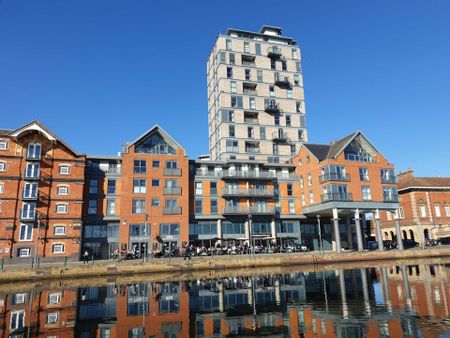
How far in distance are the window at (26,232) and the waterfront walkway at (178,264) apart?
14.8 feet

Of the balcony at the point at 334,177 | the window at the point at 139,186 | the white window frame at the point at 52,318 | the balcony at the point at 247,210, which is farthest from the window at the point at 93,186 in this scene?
the balcony at the point at 334,177

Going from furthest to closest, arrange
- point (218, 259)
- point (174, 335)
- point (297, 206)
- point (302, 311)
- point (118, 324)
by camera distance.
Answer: point (297, 206)
point (218, 259)
point (302, 311)
point (118, 324)
point (174, 335)

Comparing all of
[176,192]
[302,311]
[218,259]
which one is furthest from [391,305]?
[176,192]

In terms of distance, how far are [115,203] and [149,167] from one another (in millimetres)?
6820

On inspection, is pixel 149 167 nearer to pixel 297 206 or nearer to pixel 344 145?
pixel 297 206

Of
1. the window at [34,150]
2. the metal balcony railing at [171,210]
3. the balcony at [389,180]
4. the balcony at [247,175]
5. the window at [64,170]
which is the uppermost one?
the window at [34,150]

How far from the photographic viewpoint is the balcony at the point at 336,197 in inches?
1962

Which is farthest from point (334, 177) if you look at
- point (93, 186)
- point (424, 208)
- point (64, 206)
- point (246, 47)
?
point (64, 206)

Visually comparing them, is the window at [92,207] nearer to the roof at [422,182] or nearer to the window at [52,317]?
the window at [52,317]

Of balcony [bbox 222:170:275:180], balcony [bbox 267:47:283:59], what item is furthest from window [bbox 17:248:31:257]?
balcony [bbox 267:47:283:59]

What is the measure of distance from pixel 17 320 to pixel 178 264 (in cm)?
2146

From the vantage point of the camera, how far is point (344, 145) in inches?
2092

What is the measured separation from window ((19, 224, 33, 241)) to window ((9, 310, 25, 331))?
84.1 ft

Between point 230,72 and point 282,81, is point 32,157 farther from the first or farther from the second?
point 282,81
